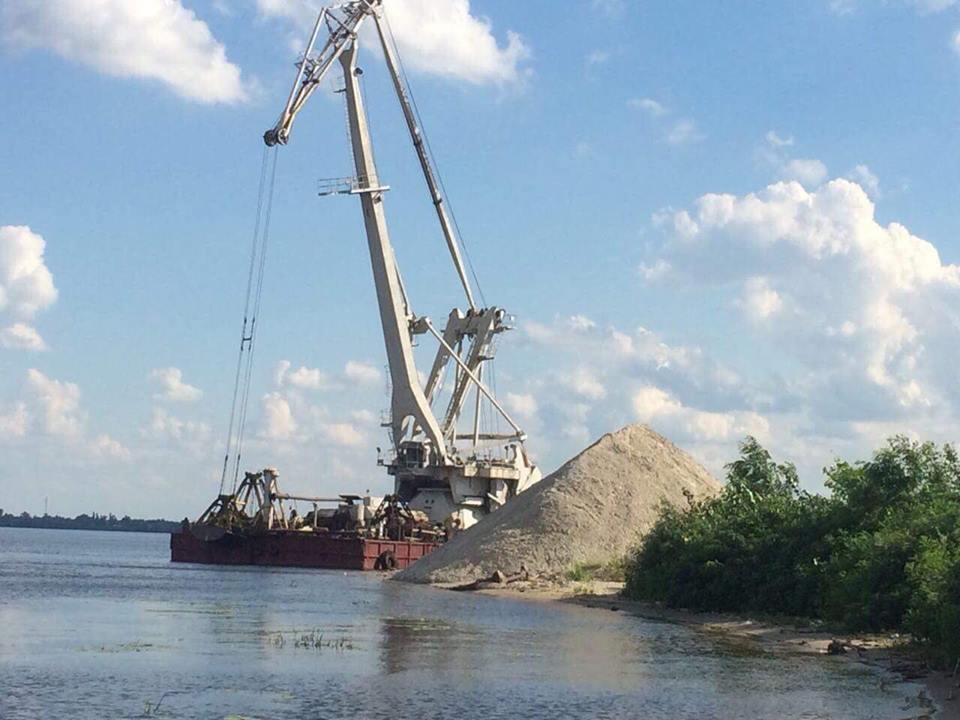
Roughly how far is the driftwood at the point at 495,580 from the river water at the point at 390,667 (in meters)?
11.9

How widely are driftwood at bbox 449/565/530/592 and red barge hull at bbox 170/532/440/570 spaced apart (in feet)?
53.7

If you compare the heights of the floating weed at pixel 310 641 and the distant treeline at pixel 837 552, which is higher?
the distant treeline at pixel 837 552

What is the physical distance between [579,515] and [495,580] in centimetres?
771

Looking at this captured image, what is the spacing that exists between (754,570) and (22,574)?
37582 millimetres

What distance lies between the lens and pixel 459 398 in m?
84.0

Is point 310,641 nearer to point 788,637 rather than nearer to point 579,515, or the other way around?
point 788,637

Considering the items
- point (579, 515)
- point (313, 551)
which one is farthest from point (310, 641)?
point (313, 551)

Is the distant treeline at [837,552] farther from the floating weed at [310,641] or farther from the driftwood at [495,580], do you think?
the floating weed at [310,641]

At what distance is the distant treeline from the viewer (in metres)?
28.7

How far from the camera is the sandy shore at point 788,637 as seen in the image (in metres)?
22.6

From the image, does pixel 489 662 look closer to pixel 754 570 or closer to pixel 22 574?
pixel 754 570

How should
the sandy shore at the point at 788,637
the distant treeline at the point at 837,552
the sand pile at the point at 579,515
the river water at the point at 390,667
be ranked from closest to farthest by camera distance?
1. the river water at the point at 390,667
2. the sandy shore at the point at 788,637
3. the distant treeline at the point at 837,552
4. the sand pile at the point at 579,515

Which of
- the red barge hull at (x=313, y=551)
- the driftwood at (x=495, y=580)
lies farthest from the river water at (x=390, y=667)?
the red barge hull at (x=313, y=551)

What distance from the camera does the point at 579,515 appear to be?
2464 inches
